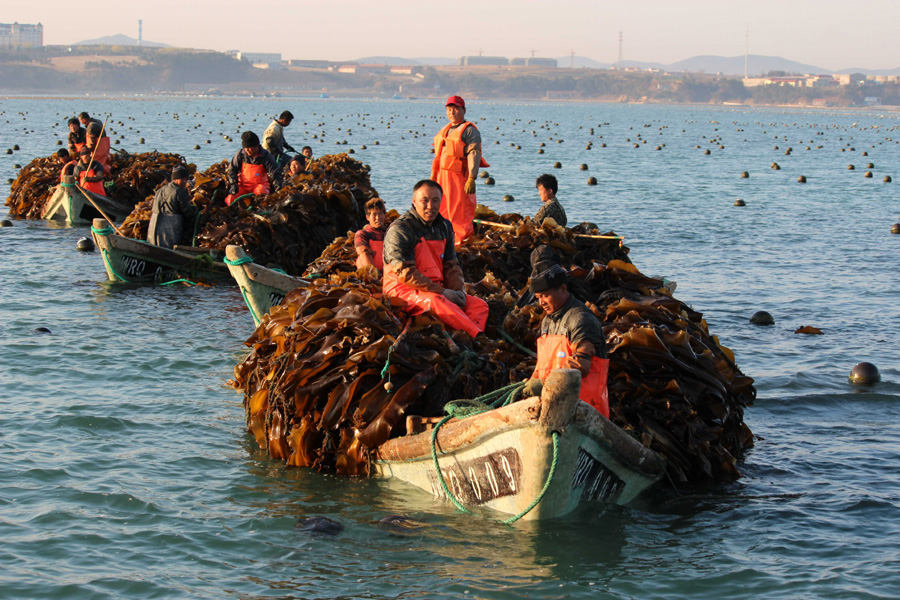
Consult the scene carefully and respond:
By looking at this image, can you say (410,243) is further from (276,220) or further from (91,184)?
(91,184)

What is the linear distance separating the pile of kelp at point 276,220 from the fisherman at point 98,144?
4.89m

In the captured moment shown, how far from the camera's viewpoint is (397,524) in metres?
7.75

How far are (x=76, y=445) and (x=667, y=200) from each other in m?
29.1

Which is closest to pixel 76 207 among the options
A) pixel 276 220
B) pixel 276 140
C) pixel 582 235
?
pixel 276 140

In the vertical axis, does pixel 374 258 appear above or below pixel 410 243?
below

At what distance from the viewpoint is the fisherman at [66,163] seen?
23.7m

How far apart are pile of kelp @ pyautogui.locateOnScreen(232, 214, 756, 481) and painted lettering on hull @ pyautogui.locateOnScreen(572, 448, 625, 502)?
2.18 feet

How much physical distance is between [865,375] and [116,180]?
18750 millimetres

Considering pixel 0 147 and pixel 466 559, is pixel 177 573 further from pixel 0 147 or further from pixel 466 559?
pixel 0 147

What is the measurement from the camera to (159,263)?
17.5 meters

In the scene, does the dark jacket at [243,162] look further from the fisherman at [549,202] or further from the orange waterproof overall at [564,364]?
the orange waterproof overall at [564,364]

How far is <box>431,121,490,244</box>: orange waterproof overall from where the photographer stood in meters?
13.6

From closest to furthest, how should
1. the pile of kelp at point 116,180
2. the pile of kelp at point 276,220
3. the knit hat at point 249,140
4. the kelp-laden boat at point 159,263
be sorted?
the kelp-laden boat at point 159,263 → the pile of kelp at point 276,220 → the knit hat at point 249,140 → the pile of kelp at point 116,180

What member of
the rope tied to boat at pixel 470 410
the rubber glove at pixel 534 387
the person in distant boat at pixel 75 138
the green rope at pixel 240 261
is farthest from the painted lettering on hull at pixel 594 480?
the person in distant boat at pixel 75 138
